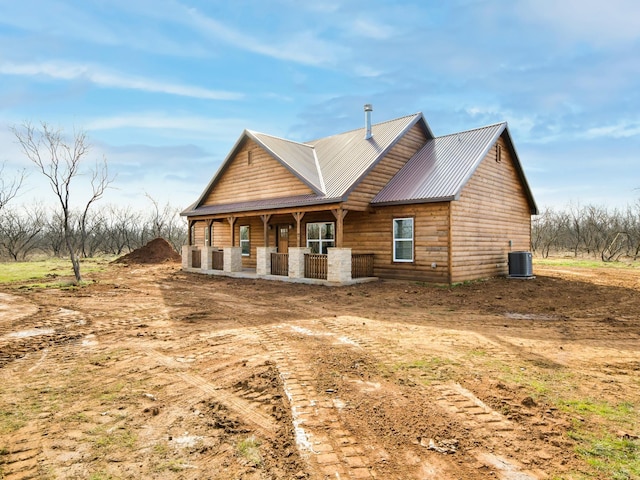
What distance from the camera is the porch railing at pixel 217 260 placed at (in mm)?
20202

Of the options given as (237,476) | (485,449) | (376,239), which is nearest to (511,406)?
(485,449)

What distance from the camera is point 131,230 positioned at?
44156 mm

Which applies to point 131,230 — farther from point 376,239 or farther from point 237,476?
point 237,476

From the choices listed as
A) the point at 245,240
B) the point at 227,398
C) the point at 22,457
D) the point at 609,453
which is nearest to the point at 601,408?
the point at 609,453

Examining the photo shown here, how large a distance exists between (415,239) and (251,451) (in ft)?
40.2

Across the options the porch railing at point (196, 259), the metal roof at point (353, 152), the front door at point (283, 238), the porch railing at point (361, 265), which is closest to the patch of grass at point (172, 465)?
the metal roof at point (353, 152)

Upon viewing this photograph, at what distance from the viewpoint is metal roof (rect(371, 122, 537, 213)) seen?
1411 centimetres

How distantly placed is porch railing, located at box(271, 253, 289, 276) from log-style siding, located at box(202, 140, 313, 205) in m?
2.74

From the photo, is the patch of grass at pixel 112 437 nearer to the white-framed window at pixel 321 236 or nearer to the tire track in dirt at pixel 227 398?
the tire track in dirt at pixel 227 398

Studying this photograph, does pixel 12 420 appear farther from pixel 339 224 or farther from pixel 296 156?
pixel 296 156

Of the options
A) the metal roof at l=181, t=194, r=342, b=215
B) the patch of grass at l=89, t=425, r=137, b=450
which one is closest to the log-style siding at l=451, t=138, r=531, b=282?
the metal roof at l=181, t=194, r=342, b=215

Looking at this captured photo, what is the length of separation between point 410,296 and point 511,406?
796cm

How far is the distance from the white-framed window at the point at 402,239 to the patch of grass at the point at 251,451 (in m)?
12.1

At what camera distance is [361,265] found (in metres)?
15.3
